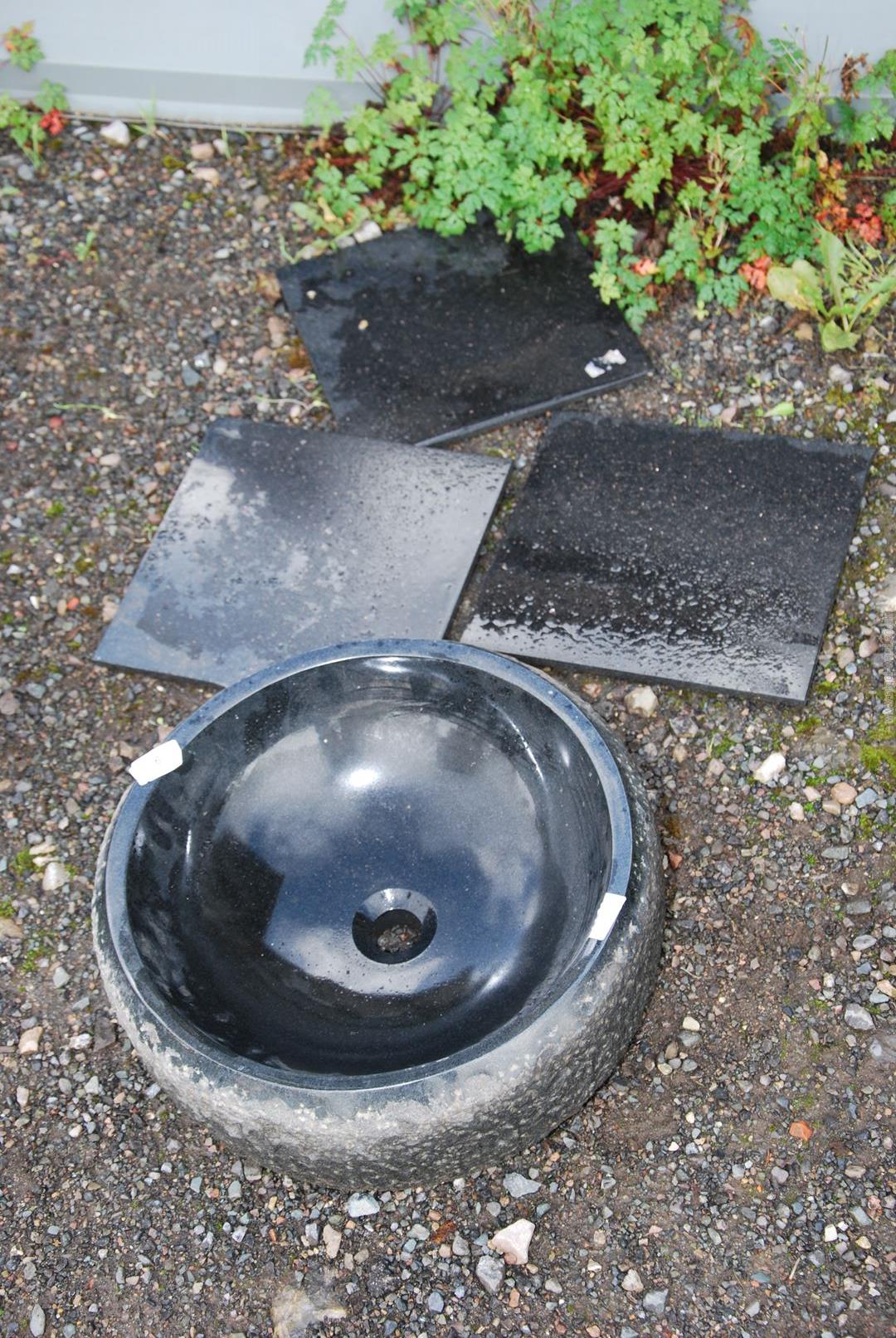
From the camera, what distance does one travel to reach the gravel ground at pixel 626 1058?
2.46 metres

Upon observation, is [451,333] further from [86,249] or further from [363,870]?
[363,870]

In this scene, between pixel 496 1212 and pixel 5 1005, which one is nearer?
pixel 496 1212

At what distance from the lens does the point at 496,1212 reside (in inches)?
101

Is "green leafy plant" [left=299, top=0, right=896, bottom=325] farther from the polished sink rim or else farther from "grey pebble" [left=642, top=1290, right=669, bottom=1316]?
"grey pebble" [left=642, top=1290, right=669, bottom=1316]

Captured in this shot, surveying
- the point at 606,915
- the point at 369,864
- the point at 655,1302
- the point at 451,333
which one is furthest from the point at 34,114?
the point at 655,1302

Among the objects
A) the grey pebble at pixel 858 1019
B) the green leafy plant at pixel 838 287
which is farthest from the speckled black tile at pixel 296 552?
the grey pebble at pixel 858 1019

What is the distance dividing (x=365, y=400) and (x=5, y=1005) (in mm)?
1945

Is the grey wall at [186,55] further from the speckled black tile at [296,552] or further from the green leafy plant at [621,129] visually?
the speckled black tile at [296,552]

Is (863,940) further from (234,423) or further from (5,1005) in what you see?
(234,423)

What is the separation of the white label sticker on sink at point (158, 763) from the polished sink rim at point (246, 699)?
0.06 ft

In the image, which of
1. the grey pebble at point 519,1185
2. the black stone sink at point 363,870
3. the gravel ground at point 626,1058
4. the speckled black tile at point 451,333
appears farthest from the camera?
the speckled black tile at point 451,333

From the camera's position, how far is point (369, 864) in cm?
269

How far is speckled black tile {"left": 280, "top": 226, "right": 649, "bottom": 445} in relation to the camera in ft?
12.2

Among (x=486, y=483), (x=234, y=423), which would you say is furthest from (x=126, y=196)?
(x=486, y=483)
